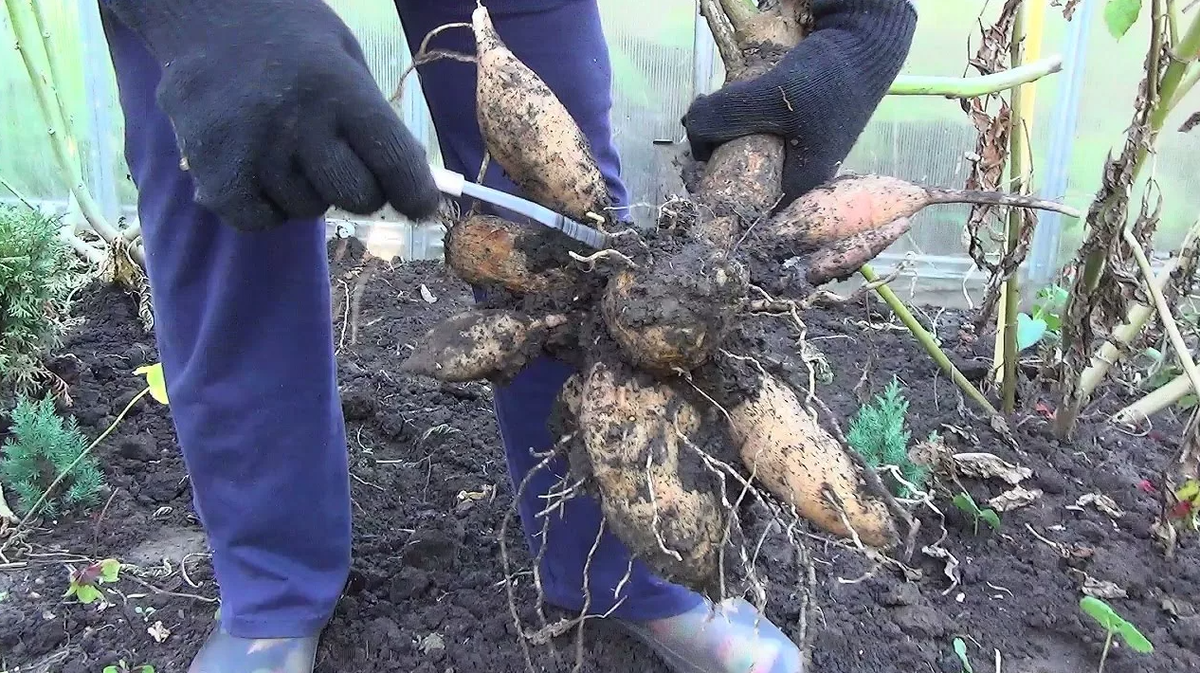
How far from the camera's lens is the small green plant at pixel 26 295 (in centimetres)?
153

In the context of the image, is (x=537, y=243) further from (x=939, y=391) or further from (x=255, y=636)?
(x=939, y=391)

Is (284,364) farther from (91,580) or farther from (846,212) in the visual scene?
(846,212)

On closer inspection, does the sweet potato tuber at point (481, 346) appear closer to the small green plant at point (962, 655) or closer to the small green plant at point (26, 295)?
the small green plant at point (962, 655)

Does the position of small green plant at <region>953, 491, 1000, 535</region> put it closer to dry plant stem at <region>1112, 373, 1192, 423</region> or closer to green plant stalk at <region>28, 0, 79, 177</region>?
dry plant stem at <region>1112, 373, 1192, 423</region>

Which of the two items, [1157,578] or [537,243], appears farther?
[1157,578]

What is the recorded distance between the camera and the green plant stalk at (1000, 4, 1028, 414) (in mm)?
1484

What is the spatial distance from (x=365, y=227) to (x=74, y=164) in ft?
2.35

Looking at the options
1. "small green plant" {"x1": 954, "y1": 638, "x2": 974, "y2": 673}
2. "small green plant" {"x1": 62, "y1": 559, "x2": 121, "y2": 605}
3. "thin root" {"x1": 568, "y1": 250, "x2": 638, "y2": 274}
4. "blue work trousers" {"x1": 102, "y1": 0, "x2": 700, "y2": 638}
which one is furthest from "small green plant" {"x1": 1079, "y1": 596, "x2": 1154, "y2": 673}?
"small green plant" {"x1": 62, "y1": 559, "x2": 121, "y2": 605}

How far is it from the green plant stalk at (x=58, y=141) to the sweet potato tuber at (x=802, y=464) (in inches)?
66.2

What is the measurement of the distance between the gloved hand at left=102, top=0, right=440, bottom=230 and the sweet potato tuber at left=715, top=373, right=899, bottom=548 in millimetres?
385

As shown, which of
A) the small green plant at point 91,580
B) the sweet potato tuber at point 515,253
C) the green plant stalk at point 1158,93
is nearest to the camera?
the sweet potato tuber at point 515,253

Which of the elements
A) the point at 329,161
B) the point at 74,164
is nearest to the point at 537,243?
the point at 329,161

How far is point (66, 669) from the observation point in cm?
105

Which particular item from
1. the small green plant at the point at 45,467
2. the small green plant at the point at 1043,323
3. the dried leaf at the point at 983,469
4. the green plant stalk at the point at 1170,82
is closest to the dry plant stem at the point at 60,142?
the small green plant at the point at 45,467
